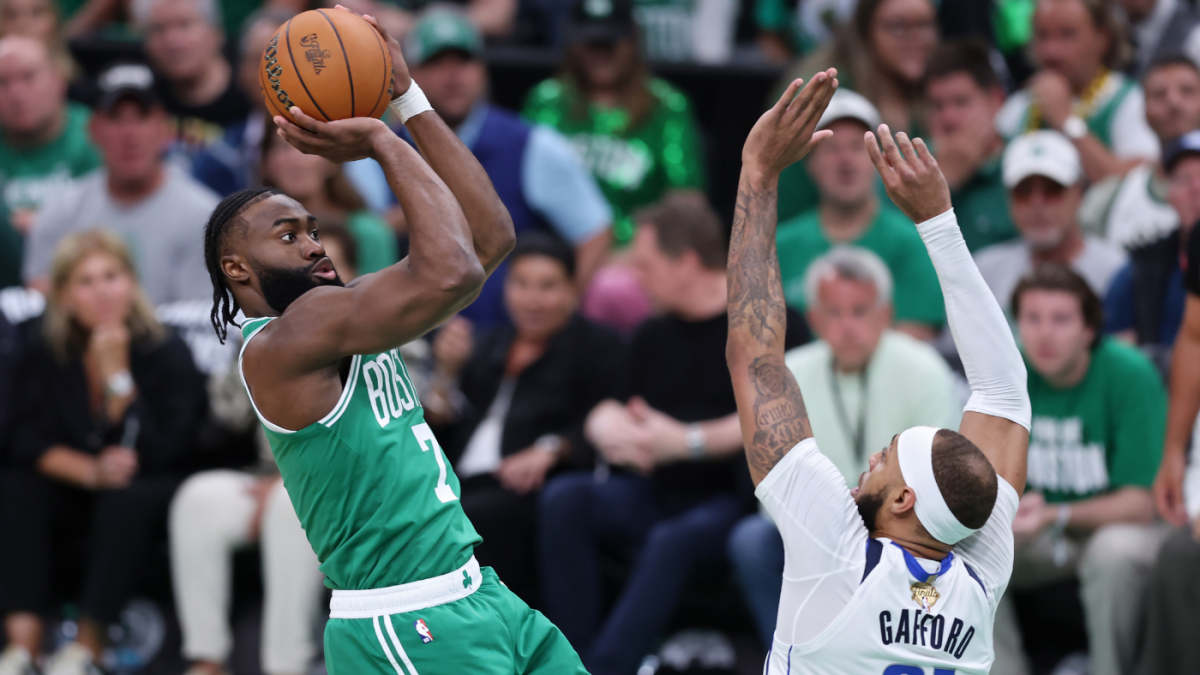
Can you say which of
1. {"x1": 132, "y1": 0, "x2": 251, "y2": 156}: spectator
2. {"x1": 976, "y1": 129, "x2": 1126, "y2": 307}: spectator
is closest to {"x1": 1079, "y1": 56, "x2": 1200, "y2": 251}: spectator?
{"x1": 976, "y1": 129, "x2": 1126, "y2": 307}: spectator

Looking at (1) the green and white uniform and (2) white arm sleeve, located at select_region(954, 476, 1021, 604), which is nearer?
(2) white arm sleeve, located at select_region(954, 476, 1021, 604)

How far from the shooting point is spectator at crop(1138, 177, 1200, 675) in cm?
536

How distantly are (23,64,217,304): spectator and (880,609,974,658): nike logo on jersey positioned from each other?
5.11m

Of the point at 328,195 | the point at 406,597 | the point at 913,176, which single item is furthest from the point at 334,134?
the point at 328,195

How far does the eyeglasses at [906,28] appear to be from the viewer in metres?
7.79

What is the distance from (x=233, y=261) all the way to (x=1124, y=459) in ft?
13.0

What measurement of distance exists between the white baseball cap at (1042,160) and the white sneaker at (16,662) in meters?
5.18

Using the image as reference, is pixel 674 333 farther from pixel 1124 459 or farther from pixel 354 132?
pixel 354 132

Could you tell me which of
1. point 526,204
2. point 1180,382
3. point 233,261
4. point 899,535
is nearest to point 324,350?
point 233,261

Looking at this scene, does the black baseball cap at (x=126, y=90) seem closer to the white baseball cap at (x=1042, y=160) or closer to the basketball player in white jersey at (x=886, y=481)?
the white baseball cap at (x=1042, y=160)

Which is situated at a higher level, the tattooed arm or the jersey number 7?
the tattooed arm

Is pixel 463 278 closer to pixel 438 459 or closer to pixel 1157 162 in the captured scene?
pixel 438 459

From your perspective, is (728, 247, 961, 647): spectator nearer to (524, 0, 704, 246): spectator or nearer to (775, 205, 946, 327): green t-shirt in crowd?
(775, 205, 946, 327): green t-shirt in crowd

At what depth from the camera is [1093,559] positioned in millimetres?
5562
